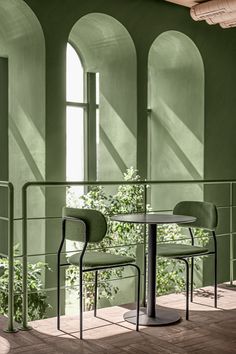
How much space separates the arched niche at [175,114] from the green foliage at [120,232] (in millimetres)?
774

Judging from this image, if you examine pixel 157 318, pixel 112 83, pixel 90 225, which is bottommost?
pixel 157 318

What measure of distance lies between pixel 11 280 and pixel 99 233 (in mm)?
747

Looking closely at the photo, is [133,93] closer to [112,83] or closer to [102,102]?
[112,83]

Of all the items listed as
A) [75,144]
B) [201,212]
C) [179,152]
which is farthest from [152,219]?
[179,152]

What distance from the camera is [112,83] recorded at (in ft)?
22.5

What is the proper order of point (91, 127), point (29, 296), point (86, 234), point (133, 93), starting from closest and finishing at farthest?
1. point (86, 234)
2. point (29, 296)
3. point (133, 93)
4. point (91, 127)

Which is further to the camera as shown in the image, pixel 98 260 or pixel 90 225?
pixel 98 260

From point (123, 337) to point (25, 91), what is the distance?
3087 mm

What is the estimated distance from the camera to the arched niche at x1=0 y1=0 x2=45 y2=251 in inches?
224

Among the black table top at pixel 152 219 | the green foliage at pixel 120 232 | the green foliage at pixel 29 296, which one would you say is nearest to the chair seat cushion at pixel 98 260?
the black table top at pixel 152 219

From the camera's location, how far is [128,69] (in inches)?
259

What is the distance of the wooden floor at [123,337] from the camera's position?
11.6 ft

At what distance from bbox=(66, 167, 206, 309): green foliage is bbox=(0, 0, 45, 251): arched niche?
72 cm

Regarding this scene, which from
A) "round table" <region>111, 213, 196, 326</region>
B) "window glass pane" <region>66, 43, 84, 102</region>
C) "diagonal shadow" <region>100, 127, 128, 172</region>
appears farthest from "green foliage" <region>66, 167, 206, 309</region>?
"round table" <region>111, 213, 196, 326</region>
